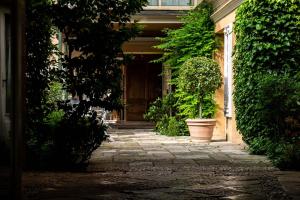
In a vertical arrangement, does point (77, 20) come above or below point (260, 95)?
above

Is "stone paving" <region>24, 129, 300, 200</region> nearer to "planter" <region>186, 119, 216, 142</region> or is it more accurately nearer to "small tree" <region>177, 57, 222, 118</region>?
"planter" <region>186, 119, 216, 142</region>

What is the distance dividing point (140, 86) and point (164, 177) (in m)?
12.1

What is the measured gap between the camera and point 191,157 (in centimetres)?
887

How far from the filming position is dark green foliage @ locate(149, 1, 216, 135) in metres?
13.2

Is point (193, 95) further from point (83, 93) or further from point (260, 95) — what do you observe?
point (83, 93)

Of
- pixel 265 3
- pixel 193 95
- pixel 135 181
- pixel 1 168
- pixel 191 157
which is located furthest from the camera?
pixel 193 95

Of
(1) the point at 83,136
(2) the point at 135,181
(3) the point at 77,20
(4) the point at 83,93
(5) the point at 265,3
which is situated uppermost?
(5) the point at 265,3

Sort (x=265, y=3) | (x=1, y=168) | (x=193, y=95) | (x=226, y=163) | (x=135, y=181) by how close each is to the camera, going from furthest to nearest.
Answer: (x=193, y=95)
(x=265, y=3)
(x=226, y=163)
(x=135, y=181)
(x=1, y=168)

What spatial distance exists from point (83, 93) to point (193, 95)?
6.04 metres

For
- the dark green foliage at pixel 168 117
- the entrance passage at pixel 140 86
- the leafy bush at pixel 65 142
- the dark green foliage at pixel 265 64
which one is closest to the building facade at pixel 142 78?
the entrance passage at pixel 140 86

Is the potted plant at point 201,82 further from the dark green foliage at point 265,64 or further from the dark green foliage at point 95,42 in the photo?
the dark green foliage at point 95,42

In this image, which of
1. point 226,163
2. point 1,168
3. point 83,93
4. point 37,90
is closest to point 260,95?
point 226,163

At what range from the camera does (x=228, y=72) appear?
12281 millimetres

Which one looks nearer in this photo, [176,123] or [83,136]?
[83,136]
